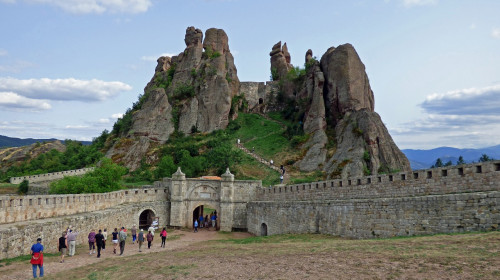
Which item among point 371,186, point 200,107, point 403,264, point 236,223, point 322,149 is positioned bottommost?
point 236,223

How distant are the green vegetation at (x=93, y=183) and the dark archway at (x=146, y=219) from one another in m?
4.26

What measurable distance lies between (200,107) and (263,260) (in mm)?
52279

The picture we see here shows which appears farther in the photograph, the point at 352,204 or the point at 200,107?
the point at 200,107

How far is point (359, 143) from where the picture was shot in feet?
145

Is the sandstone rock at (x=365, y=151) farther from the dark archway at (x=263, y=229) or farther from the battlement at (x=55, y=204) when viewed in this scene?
the battlement at (x=55, y=204)

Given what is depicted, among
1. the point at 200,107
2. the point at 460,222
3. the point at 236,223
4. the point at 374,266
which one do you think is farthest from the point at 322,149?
the point at 374,266

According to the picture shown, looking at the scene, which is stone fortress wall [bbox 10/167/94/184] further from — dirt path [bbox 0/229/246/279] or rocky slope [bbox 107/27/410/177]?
dirt path [bbox 0/229/246/279]

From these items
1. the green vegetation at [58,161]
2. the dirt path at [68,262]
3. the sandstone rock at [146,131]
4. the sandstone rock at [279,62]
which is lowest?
the dirt path at [68,262]

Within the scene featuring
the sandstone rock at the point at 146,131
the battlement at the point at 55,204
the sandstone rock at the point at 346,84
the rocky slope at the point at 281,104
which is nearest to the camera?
the battlement at the point at 55,204

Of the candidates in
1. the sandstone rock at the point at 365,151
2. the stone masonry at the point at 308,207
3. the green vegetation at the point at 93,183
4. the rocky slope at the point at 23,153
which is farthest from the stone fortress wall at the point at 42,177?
the sandstone rock at the point at 365,151

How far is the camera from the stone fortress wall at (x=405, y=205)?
14422mm

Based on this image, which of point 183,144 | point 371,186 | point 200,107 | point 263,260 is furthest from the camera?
point 200,107

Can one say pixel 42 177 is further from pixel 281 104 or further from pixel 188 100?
pixel 281 104

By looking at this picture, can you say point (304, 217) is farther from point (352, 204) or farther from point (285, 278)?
point (285, 278)
